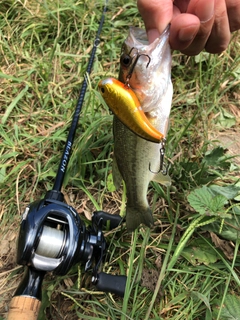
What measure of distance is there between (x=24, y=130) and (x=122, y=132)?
146cm

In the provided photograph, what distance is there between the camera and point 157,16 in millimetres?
1490

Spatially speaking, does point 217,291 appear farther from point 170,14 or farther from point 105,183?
point 170,14

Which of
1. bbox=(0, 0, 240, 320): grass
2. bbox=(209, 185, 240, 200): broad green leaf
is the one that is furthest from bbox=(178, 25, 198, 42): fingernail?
bbox=(209, 185, 240, 200): broad green leaf

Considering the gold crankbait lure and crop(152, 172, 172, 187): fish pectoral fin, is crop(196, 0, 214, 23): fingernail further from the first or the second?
crop(152, 172, 172, 187): fish pectoral fin

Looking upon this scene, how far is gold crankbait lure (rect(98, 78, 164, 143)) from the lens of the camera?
1300 mm

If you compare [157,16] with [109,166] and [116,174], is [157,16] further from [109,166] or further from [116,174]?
[109,166]

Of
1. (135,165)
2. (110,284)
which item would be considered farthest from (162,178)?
(110,284)

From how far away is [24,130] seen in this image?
2777 mm

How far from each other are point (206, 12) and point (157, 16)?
8.9 inches

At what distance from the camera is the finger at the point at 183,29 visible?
142cm

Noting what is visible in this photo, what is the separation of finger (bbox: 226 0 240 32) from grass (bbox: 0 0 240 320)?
726 millimetres

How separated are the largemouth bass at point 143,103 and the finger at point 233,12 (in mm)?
470

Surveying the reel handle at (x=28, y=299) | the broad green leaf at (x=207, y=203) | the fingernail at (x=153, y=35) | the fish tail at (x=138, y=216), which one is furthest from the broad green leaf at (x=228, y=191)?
the reel handle at (x=28, y=299)

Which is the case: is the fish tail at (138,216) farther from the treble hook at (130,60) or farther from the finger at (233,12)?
the finger at (233,12)
